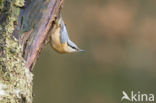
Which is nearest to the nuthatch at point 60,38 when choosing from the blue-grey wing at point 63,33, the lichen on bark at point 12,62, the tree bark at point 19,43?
the blue-grey wing at point 63,33

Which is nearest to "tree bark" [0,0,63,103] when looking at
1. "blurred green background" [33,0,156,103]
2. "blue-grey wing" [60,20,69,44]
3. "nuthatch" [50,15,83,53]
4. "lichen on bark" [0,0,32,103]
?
"lichen on bark" [0,0,32,103]

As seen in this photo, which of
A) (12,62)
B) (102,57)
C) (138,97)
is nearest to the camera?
(12,62)

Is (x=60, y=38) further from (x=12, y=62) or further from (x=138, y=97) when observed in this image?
(x=138, y=97)

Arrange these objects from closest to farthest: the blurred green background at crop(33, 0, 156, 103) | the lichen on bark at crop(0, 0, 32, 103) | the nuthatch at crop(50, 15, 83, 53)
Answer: the lichen on bark at crop(0, 0, 32, 103), the nuthatch at crop(50, 15, 83, 53), the blurred green background at crop(33, 0, 156, 103)

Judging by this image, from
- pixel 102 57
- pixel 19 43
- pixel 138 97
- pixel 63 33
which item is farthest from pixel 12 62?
pixel 102 57

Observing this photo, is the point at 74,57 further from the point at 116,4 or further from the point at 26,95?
the point at 26,95

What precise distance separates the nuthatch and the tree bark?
24cm

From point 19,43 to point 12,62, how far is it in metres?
0.10

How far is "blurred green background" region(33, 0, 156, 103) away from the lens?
577cm

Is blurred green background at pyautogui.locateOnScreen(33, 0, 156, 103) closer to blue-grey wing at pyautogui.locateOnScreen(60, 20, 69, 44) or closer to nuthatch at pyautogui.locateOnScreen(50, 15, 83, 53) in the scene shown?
nuthatch at pyautogui.locateOnScreen(50, 15, 83, 53)

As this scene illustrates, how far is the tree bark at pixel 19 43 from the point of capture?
2.29 meters

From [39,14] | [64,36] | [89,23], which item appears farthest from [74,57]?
[39,14]

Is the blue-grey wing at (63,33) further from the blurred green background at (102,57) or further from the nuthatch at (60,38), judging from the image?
the blurred green background at (102,57)

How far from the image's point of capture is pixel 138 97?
5.60 meters
